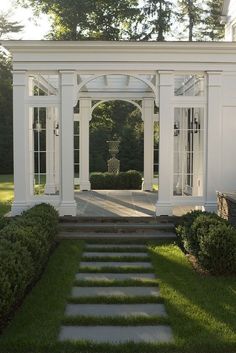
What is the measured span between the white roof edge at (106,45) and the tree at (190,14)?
22.2 metres

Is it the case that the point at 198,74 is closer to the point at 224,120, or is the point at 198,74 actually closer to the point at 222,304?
the point at 224,120

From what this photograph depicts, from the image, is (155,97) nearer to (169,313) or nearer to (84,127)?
(169,313)

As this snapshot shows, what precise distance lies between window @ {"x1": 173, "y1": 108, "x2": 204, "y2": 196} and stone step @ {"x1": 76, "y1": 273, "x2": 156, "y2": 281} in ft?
13.0

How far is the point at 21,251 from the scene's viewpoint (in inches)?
228

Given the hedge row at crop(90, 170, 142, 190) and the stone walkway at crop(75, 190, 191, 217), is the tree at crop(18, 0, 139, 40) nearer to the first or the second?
the hedge row at crop(90, 170, 142, 190)

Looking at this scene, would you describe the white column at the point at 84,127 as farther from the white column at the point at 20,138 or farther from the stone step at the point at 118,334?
the stone step at the point at 118,334

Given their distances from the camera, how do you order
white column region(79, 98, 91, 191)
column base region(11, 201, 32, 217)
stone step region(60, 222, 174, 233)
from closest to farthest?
stone step region(60, 222, 174, 233) < column base region(11, 201, 32, 217) < white column region(79, 98, 91, 191)

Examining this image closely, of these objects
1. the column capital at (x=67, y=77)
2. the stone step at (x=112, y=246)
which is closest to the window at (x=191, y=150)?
the stone step at (x=112, y=246)

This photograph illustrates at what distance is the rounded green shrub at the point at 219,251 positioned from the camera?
6699mm

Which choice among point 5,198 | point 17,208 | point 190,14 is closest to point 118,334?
point 17,208

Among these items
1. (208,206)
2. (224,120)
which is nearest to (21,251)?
(208,206)

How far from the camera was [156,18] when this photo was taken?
94.5 ft

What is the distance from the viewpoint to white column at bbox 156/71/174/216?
9812 millimetres

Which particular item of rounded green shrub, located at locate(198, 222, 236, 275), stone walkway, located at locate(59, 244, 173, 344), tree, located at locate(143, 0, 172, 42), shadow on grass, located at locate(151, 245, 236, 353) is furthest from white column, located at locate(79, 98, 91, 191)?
tree, located at locate(143, 0, 172, 42)
